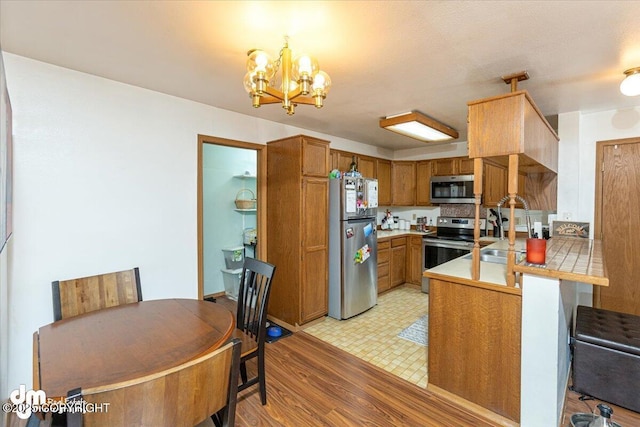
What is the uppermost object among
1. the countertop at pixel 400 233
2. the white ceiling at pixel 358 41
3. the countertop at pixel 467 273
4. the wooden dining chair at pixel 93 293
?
the white ceiling at pixel 358 41

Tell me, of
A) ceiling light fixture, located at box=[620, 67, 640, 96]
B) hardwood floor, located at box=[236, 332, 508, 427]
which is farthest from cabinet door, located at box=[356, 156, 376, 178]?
ceiling light fixture, located at box=[620, 67, 640, 96]

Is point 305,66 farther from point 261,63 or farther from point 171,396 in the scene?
point 171,396

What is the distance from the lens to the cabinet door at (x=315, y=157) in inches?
126

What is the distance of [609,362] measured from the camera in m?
1.95

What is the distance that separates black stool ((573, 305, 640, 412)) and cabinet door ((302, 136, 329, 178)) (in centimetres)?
263

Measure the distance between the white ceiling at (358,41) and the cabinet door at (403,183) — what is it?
8.35 feet


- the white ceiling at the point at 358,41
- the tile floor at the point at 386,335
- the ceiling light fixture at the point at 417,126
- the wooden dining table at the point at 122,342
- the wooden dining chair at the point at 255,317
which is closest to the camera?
the wooden dining table at the point at 122,342

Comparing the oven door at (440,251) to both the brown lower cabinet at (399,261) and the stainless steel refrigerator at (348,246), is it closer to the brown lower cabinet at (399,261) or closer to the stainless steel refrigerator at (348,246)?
the brown lower cabinet at (399,261)

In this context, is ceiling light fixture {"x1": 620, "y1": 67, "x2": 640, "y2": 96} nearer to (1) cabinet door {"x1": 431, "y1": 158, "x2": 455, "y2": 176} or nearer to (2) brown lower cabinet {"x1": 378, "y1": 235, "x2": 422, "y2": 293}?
(1) cabinet door {"x1": 431, "y1": 158, "x2": 455, "y2": 176}

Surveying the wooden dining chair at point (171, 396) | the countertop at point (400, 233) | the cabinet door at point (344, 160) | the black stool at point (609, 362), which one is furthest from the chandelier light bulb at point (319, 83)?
the countertop at point (400, 233)

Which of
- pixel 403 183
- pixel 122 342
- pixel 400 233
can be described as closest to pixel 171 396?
pixel 122 342

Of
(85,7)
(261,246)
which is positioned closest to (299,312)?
(261,246)

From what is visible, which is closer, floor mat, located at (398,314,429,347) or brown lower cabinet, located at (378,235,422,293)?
floor mat, located at (398,314,429,347)

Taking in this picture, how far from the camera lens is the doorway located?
292 centimetres
